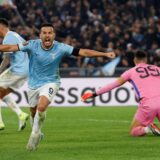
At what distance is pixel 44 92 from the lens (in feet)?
40.2

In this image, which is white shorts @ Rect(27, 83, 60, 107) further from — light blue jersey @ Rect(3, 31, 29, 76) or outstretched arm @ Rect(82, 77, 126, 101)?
light blue jersey @ Rect(3, 31, 29, 76)

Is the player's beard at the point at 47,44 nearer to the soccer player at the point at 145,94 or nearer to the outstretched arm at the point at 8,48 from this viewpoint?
the outstretched arm at the point at 8,48

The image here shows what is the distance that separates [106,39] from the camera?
93.1 feet

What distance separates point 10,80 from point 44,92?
4222 mm

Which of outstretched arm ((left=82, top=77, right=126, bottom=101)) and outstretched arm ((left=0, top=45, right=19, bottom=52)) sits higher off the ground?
outstretched arm ((left=0, top=45, right=19, bottom=52))

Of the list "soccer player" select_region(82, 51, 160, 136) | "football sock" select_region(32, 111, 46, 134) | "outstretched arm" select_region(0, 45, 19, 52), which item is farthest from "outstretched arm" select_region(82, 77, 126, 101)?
"outstretched arm" select_region(0, 45, 19, 52)

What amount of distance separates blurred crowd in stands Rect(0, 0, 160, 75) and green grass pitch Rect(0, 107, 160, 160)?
27.7 feet

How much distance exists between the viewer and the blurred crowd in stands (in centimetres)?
2819

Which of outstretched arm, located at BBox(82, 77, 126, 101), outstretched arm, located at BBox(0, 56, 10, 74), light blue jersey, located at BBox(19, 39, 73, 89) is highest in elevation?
light blue jersey, located at BBox(19, 39, 73, 89)

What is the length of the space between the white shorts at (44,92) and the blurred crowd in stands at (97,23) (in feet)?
46.1

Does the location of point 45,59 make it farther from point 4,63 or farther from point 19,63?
point 19,63

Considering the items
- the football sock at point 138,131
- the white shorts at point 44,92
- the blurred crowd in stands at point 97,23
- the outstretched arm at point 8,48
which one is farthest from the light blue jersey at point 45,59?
the blurred crowd in stands at point 97,23

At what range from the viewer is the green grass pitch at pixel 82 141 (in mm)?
10836

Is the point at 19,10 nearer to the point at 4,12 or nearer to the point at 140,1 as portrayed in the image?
the point at 4,12
